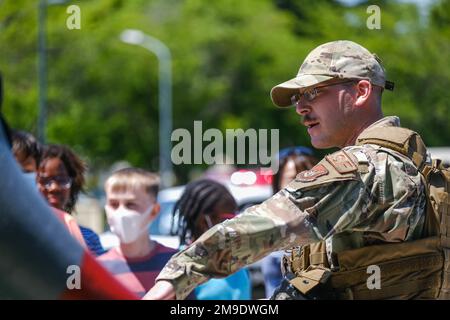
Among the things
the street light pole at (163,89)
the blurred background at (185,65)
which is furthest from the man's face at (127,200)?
the street light pole at (163,89)

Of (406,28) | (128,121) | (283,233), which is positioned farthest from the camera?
(128,121)

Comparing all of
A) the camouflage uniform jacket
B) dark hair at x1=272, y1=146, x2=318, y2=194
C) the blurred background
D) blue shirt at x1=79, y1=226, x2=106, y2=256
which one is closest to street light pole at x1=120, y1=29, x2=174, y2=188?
the blurred background

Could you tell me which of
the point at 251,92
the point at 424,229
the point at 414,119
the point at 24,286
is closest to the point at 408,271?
the point at 424,229

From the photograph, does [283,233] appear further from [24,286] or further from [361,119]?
[24,286]

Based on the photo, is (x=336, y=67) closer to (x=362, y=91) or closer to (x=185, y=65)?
(x=362, y=91)

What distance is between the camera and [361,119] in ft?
9.31

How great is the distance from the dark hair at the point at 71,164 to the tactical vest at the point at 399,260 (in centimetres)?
272

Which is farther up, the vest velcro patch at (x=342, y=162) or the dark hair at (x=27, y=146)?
the dark hair at (x=27, y=146)

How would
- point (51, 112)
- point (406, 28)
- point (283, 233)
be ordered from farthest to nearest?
point (51, 112) < point (406, 28) < point (283, 233)

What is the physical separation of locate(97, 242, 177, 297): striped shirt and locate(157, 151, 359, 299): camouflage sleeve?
201 cm

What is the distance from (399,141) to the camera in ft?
8.85

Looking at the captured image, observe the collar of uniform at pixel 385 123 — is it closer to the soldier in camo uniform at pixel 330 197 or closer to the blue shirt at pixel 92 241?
the soldier in camo uniform at pixel 330 197

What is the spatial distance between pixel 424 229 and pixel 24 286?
139cm

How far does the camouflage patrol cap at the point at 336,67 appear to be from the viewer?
2814mm
